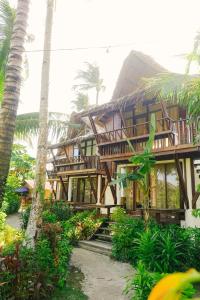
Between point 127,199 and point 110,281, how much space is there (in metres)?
8.00

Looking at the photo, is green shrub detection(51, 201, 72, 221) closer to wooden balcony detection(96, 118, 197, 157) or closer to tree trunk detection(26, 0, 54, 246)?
wooden balcony detection(96, 118, 197, 157)

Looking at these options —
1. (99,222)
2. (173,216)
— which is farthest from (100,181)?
(173,216)

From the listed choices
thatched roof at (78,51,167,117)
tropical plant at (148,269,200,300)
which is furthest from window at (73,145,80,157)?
tropical plant at (148,269,200,300)

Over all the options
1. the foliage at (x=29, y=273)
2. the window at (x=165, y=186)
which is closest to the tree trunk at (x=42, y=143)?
the foliage at (x=29, y=273)

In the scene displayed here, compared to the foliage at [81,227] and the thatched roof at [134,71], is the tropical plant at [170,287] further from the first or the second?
the thatched roof at [134,71]

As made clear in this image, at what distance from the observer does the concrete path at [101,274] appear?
6605 millimetres

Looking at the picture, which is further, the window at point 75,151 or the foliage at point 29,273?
the window at point 75,151

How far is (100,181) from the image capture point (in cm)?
2048

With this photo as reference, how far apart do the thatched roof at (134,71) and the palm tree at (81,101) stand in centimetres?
1760

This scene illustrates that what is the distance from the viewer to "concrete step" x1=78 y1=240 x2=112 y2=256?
35.5ft

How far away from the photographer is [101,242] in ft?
40.0

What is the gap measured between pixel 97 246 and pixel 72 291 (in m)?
4.88

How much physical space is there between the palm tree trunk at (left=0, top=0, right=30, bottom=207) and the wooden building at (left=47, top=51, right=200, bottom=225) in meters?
5.49

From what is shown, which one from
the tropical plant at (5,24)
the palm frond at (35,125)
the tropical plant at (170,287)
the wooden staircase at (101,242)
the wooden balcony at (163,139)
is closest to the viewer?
the tropical plant at (170,287)
